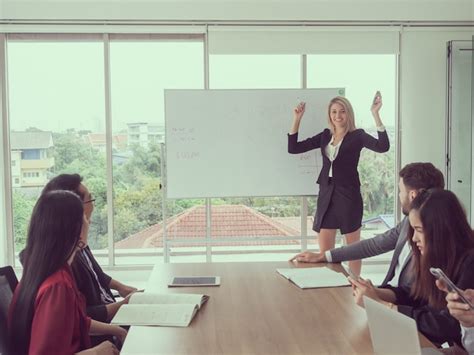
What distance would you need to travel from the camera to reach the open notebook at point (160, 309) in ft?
5.68

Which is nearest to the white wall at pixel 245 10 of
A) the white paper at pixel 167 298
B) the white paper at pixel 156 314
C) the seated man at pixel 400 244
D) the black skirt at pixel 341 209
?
the black skirt at pixel 341 209

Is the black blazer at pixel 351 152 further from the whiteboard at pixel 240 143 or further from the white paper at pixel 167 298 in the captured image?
the white paper at pixel 167 298

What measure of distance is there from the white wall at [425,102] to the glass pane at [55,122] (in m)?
2.69

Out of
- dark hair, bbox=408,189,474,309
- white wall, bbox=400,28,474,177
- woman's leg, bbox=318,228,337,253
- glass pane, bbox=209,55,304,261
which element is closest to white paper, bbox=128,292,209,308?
dark hair, bbox=408,189,474,309

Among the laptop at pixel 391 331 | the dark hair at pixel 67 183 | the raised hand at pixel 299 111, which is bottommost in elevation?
the laptop at pixel 391 331

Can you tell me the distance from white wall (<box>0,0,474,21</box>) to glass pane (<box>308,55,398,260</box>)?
38cm

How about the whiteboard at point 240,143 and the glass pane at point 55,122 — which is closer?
the whiteboard at point 240,143

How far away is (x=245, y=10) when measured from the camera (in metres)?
4.43

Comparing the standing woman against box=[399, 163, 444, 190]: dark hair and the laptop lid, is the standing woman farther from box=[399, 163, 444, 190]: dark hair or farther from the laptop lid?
the laptop lid

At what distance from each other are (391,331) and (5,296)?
1.18 m

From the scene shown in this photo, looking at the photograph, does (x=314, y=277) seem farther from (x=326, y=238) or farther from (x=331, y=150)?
(x=331, y=150)

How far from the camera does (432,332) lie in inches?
67.3

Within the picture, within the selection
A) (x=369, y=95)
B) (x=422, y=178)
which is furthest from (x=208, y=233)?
(x=422, y=178)

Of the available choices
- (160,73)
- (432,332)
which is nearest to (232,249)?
(160,73)
